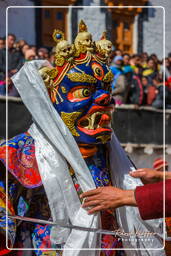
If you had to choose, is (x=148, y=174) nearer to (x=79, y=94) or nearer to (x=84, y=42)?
(x=79, y=94)

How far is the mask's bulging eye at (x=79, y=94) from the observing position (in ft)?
9.74

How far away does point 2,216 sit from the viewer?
9.34ft

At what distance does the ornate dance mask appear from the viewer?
2965mm

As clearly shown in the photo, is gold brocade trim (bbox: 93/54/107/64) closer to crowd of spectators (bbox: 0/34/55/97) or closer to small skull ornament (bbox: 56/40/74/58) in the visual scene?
small skull ornament (bbox: 56/40/74/58)

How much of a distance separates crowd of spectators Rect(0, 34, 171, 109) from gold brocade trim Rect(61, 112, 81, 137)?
→ 1070 mm

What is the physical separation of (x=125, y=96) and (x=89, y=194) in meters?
4.41

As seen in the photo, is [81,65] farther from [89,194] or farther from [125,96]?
[125,96]

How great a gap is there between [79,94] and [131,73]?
11.4ft

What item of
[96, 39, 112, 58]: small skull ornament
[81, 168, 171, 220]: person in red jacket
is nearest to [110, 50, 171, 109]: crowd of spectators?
[96, 39, 112, 58]: small skull ornament

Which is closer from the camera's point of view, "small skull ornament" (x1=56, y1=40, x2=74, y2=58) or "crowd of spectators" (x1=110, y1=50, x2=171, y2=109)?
"small skull ornament" (x1=56, y1=40, x2=74, y2=58)

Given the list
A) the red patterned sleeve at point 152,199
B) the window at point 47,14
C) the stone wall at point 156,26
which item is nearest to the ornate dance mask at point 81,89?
the window at point 47,14

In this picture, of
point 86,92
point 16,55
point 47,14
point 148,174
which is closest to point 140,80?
point 16,55

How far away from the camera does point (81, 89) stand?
9.76 ft

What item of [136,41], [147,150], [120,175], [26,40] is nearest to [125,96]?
[147,150]
